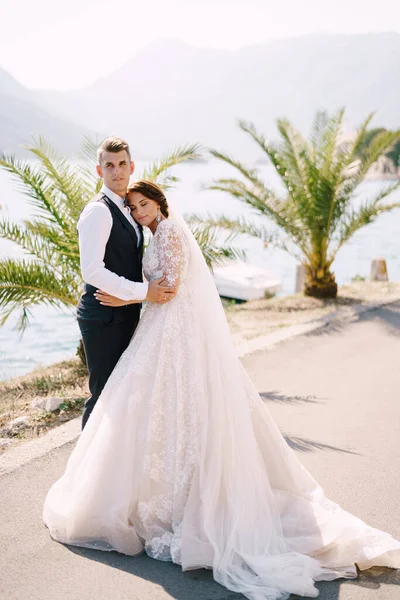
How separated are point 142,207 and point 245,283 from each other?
17.3 m

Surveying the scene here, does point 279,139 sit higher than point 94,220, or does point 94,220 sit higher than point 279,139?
point 279,139

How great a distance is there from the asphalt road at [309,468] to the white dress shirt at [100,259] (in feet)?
4.93

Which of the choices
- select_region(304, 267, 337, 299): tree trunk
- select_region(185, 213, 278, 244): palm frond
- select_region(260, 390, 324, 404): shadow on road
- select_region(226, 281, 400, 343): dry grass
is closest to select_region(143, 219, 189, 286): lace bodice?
select_region(260, 390, 324, 404): shadow on road

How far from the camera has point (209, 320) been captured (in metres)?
3.83

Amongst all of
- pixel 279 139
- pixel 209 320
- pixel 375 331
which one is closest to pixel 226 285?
pixel 279 139

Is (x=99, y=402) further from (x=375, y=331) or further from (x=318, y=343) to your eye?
(x=375, y=331)

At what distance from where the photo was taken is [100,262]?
150 inches

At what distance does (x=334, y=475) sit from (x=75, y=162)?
5.27 meters

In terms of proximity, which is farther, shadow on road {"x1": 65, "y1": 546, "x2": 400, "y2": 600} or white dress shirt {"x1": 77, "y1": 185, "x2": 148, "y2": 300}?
white dress shirt {"x1": 77, "y1": 185, "x2": 148, "y2": 300}

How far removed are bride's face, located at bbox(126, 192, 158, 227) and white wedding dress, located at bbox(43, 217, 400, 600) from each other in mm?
114

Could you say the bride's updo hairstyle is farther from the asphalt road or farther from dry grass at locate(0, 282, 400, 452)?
dry grass at locate(0, 282, 400, 452)

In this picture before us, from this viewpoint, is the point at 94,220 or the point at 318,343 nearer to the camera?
the point at 94,220

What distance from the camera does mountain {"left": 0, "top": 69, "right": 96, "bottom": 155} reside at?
7.97 metres

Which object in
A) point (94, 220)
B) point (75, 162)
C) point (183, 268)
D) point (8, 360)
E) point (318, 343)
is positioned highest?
point (75, 162)
